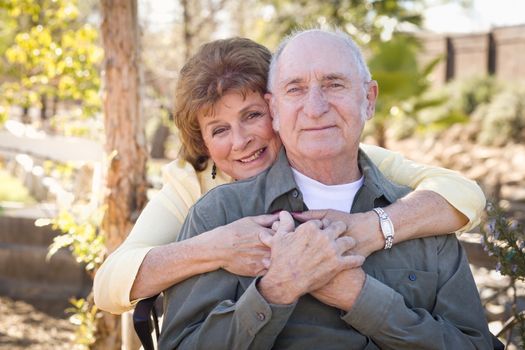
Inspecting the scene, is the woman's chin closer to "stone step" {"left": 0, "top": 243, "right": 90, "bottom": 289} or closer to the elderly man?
the elderly man

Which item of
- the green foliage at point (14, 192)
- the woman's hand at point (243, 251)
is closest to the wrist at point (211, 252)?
the woman's hand at point (243, 251)

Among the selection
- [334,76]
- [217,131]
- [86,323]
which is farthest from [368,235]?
[86,323]

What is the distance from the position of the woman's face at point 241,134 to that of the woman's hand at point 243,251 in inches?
20.1

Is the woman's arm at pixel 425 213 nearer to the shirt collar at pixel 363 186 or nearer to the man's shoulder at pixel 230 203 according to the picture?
the shirt collar at pixel 363 186

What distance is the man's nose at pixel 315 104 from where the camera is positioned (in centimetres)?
211

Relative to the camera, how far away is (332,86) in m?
2.17

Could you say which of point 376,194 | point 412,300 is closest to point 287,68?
point 376,194

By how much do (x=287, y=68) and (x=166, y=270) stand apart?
771mm

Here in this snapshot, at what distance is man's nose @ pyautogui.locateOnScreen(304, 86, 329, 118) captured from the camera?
211cm

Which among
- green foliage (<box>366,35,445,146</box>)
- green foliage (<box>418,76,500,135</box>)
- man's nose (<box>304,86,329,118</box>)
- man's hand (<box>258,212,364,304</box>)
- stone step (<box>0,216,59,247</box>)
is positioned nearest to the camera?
man's hand (<box>258,212,364,304</box>)

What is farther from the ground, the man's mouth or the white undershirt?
the man's mouth

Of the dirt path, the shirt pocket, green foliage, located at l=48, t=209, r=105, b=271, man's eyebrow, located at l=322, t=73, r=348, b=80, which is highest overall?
man's eyebrow, located at l=322, t=73, r=348, b=80

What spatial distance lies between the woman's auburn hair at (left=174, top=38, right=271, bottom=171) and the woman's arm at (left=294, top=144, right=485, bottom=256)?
61cm

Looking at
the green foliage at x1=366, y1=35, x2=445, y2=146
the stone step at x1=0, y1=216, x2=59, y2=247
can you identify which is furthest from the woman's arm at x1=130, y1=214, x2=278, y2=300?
the green foliage at x1=366, y1=35, x2=445, y2=146
